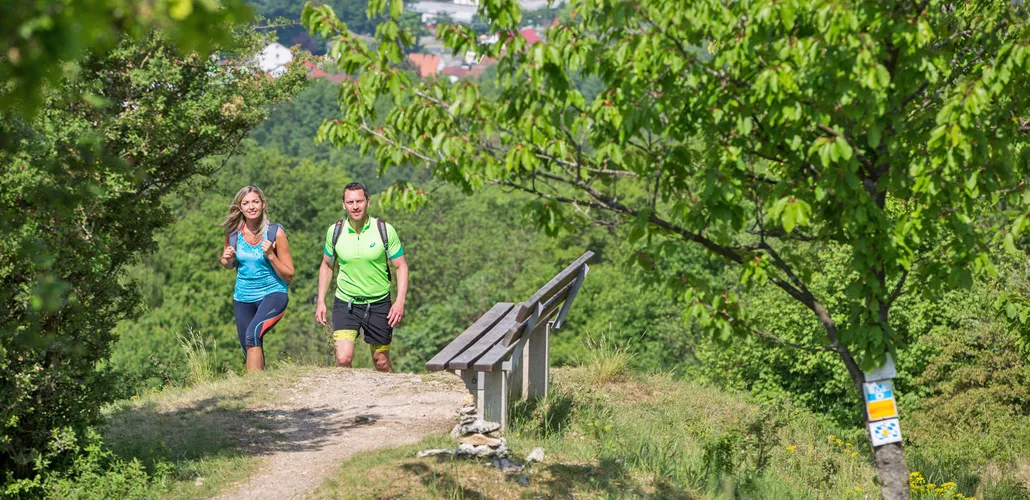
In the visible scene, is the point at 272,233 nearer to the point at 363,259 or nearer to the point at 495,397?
the point at 363,259

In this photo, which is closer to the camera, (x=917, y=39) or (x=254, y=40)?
(x=917, y=39)

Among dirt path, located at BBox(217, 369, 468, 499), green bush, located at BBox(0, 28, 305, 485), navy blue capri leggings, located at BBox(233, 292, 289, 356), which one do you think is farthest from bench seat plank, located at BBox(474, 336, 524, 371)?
navy blue capri leggings, located at BBox(233, 292, 289, 356)

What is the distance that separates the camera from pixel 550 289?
770 centimetres

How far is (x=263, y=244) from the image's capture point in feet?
29.2

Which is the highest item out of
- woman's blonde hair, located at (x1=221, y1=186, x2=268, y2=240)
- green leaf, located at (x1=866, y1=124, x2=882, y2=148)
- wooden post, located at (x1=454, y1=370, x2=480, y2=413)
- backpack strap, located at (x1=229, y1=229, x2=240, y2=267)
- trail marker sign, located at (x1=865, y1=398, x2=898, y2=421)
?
woman's blonde hair, located at (x1=221, y1=186, x2=268, y2=240)

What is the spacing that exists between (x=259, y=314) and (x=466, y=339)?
7.45 feet

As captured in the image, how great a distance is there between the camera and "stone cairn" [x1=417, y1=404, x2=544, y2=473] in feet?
21.6

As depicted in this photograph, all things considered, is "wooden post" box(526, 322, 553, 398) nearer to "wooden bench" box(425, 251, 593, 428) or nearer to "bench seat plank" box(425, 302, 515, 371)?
"wooden bench" box(425, 251, 593, 428)


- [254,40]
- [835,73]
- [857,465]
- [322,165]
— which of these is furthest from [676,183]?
[322,165]

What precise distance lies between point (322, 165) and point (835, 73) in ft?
184

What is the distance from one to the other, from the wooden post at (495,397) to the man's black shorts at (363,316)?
2.17 metres

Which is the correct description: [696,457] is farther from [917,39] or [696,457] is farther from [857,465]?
[917,39]

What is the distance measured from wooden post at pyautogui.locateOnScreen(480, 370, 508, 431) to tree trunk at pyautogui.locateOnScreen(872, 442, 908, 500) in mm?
2561

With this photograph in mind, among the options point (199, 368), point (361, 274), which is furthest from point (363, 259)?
point (199, 368)
